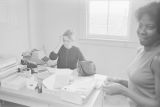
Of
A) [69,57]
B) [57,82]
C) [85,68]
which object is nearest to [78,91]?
[57,82]

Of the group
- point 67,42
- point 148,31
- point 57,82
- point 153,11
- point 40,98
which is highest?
point 153,11

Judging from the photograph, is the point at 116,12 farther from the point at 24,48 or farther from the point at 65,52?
the point at 24,48

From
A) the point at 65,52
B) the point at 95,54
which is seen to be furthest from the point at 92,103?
the point at 95,54

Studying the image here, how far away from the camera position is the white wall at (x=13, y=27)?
2326 mm

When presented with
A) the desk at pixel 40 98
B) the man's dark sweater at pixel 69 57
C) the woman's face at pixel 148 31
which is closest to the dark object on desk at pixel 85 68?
the man's dark sweater at pixel 69 57

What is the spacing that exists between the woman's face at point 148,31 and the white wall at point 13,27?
5.93 feet

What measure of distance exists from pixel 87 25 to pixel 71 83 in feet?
3.67

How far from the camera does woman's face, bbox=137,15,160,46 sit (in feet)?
3.37

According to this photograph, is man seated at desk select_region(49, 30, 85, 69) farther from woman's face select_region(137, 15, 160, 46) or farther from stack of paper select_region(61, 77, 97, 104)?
woman's face select_region(137, 15, 160, 46)

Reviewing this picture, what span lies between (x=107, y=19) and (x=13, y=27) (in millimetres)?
1310

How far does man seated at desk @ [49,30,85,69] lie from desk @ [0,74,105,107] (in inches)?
21.2

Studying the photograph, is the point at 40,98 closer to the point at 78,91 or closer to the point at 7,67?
the point at 78,91

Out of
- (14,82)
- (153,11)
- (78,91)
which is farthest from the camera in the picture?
(14,82)

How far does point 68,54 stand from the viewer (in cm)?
211
